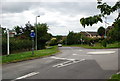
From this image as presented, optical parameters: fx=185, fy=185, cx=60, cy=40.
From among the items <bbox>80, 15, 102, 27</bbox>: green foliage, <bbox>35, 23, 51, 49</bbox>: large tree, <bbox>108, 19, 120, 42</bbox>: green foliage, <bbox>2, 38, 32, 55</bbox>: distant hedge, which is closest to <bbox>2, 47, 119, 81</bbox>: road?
<bbox>108, 19, 120, 42</bbox>: green foliage

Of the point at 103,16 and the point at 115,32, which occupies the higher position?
the point at 103,16

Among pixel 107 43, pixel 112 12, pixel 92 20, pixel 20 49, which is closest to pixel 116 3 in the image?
pixel 112 12

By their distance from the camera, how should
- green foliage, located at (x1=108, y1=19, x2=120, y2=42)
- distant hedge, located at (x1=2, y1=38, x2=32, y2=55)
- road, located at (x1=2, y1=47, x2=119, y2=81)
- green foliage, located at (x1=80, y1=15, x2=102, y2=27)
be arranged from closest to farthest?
1. green foliage, located at (x1=80, y1=15, x2=102, y2=27)
2. green foliage, located at (x1=108, y1=19, x2=120, y2=42)
3. road, located at (x1=2, y1=47, x2=119, y2=81)
4. distant hedge, located at (x1=2, y1=38, x2=32, y2=55)

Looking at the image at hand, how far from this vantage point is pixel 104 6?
12.2 ft

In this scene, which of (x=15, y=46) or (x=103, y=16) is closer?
(x=103, y=16)

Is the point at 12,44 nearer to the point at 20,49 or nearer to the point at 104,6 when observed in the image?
the point at 20,49

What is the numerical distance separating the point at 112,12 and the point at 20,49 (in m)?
26.8

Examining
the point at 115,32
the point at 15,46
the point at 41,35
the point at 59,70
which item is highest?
the point at 41,35

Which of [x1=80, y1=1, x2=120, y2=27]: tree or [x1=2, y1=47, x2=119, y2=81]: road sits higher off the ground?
[x1=80, y1=1, x2=120, y2=27]: tree

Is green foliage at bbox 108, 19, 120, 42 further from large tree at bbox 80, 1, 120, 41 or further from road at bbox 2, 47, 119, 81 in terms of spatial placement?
road at bbox 2, 47, 119, 81

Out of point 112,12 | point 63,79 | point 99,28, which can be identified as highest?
point 112,12

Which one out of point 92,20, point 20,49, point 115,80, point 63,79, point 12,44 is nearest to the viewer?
point 92,20

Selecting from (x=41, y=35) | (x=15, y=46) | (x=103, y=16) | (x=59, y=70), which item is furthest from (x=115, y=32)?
(x=41, y=35)

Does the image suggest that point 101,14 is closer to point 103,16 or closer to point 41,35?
point 103,16
